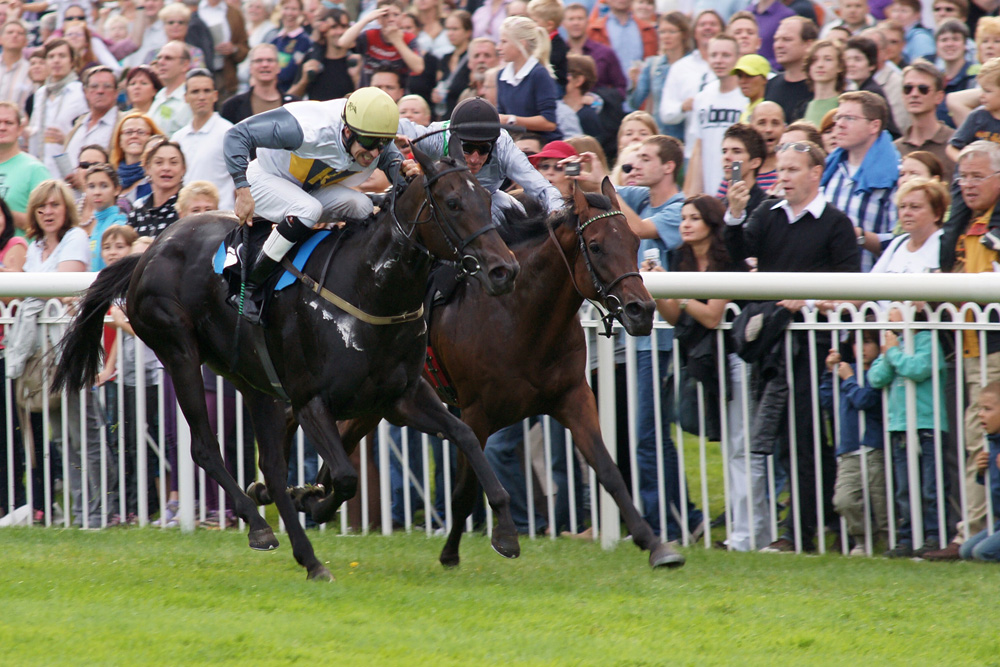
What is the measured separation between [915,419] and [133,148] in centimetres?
634

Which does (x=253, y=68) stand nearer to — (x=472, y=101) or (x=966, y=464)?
(x=472, y=101)

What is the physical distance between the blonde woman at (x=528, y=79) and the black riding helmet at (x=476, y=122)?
3108 millimetres

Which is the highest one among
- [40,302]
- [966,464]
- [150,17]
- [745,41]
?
[150,17]

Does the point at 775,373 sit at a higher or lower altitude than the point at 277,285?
lower

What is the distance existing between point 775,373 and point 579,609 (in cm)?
192

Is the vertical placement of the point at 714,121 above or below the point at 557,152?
above

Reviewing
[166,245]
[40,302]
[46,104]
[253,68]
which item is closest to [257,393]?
[166,245]

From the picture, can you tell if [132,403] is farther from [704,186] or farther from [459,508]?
[704,186]

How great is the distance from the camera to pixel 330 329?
583cm

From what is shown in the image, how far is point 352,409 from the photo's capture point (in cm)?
588

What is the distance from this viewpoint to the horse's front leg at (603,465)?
5.89 meters

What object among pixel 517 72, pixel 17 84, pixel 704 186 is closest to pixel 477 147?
pixel 517 72

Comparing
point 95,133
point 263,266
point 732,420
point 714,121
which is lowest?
point 732,420

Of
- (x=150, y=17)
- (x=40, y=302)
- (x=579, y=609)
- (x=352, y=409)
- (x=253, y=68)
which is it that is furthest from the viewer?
(x=150, y=17)
